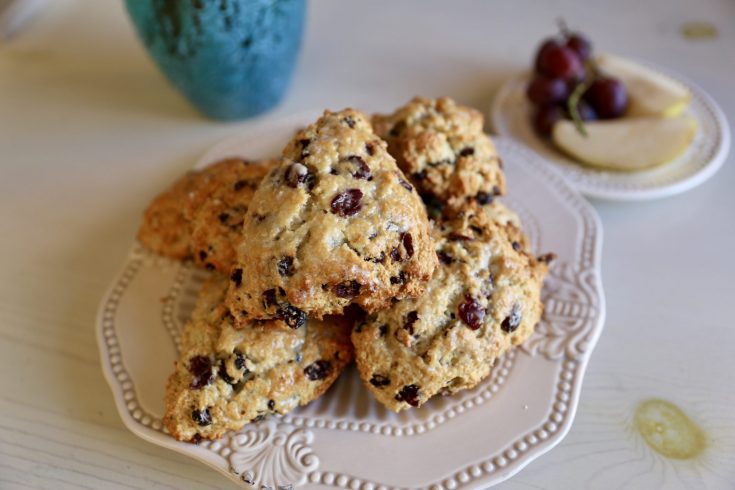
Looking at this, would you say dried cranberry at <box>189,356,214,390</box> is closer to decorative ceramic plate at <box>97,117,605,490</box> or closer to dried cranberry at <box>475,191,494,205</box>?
decorative ceramic plate at <box>97,117,605,490</box>

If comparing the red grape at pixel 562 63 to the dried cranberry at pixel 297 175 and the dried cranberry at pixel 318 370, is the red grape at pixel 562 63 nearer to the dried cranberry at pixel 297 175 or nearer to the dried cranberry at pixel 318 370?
the dried cranberry at pixel 297 175

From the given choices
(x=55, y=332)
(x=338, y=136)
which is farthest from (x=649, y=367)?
(x=55, y=332)

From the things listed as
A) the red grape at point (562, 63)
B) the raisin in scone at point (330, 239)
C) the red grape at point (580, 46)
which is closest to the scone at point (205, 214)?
the raisin in scone at point (330, 239)

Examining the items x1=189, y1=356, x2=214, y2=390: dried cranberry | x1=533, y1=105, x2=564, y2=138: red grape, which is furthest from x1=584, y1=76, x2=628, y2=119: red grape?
x1=189, y1=356, x2=214, y2=390: dried cranberry

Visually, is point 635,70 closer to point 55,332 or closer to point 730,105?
point 730,105

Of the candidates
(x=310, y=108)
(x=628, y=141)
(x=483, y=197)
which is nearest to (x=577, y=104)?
(x=628, y=141)
